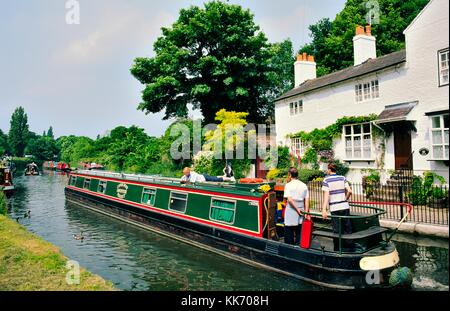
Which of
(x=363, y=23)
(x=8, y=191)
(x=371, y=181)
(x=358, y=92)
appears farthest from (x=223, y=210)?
(x=363, y=23)

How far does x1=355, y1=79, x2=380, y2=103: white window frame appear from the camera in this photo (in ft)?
51.3

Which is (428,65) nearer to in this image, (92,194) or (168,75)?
(92,194)

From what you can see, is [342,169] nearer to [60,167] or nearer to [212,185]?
[212,185]

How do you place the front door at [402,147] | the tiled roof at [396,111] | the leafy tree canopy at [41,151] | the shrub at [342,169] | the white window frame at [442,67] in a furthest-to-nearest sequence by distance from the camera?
the leafy tree canopy at [41,151]
the shrub at [342,169]
the front door at [402,147]
the tiled roof at [396,111]
the white window frame at [442,67]

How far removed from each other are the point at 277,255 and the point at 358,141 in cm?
1100

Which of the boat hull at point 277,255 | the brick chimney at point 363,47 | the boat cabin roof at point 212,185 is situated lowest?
the boat hull at point 277,255

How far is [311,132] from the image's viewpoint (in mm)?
18984

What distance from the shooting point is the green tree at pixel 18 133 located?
3497 inches

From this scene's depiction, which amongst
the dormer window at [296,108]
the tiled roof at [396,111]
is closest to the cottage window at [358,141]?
the tiled roof at [396,111]

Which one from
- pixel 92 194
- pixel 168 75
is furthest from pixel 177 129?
pixel 92 194

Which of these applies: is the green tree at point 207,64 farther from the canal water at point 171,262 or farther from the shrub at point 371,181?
the canal water at point 171,262

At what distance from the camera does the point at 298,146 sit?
20.4 metres

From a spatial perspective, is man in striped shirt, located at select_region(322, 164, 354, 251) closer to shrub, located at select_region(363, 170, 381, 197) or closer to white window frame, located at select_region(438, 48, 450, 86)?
shrub, located at select_region(363, 170, 381, 197)

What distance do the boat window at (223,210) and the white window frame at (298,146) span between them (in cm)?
1165
